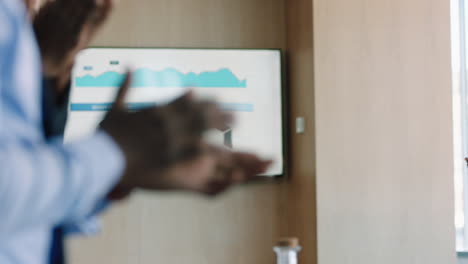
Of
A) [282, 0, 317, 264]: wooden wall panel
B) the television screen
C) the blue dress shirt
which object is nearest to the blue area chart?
the television screen

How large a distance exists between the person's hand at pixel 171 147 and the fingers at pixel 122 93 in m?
0.02

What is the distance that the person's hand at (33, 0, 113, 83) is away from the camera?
58 cm

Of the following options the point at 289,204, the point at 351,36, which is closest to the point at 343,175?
the point at 289,204

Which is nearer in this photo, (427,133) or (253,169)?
(253,169)

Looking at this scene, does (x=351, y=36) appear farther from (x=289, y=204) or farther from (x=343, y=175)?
(x=289, y=204)

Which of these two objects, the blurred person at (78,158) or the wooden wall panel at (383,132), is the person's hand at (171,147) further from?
the wooden wall panel at (383,132)

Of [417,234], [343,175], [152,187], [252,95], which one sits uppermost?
[252,95]

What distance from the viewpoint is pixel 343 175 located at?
12.3 ft

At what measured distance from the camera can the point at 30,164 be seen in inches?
13.7

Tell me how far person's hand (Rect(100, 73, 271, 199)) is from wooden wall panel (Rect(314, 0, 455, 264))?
337 cm

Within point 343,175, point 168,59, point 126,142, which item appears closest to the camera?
A: point 126,142

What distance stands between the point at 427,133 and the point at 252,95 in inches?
47.6

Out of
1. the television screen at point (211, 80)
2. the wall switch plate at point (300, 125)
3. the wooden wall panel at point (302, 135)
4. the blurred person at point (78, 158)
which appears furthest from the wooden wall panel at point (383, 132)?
the blurred person at point (78, 158)

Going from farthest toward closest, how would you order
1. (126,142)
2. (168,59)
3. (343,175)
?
(168,59)
(343,175)
(126,142)
